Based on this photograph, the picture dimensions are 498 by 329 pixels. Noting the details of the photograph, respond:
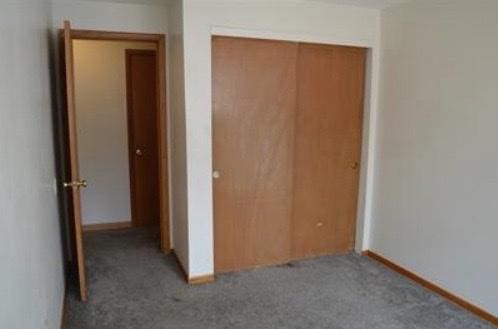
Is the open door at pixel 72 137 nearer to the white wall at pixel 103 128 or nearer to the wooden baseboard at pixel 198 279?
the wooden baseboard at pixel 198 279

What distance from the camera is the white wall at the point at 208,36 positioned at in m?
2.79

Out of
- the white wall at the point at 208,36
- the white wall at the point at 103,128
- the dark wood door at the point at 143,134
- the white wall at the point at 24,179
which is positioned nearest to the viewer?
the white wall at the point at 24,179

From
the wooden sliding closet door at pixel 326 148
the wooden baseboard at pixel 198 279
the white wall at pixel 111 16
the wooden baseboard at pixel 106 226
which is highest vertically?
the white wall at pixel 111 16

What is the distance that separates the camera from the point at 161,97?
136 inches

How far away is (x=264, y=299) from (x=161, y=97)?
195 cm

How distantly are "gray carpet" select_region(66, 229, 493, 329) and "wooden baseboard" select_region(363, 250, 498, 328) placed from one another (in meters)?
0.05

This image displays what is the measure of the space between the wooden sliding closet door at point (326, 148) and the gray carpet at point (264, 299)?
267mm

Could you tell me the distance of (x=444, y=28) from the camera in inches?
108

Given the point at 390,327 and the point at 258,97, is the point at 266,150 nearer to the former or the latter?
the point at 258,97

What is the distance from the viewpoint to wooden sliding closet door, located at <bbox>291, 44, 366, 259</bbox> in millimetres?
3299

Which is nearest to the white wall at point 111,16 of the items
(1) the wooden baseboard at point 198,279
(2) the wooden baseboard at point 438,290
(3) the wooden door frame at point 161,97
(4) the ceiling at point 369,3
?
(3) the wooden door frame at point 161,97

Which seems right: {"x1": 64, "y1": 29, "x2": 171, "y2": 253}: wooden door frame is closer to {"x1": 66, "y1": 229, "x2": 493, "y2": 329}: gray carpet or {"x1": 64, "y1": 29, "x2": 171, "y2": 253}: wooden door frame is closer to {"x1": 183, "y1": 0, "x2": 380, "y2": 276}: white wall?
{"x1": 66, "y1": 229, "x2": 493, "y2": 329}: gray carpet

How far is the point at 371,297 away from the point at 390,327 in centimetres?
39

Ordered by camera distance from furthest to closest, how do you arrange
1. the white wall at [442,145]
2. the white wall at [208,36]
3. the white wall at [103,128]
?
the white wall at [103,128]
the white wall at [208,36]
the white wall at [442,145]
